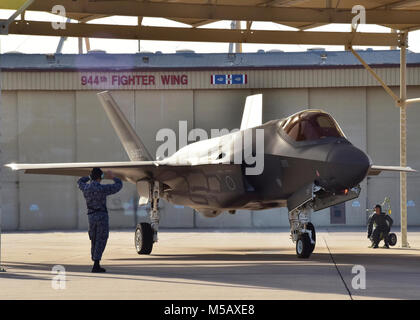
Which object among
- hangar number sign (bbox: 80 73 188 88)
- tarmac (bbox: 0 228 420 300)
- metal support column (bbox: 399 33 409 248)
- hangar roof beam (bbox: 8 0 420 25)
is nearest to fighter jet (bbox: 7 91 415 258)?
tarmac (bbox: 0 228 420 300)

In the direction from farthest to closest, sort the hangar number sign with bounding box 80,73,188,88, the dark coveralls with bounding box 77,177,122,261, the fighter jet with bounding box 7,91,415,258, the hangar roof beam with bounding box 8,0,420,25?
the hangar number sign with bounding box 80,73,188,88 < the hangar roof beam with bounding box 8,0,420,25 < the fighter jet with bounding box 7,91,415,258 < the dark coveralls with bounding box 77,177,122,261

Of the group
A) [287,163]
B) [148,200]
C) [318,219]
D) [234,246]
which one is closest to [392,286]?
[287,163]

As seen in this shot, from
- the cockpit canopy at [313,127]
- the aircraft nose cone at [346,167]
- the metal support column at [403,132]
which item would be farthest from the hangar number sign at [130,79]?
the aircraft nose cone at [346,167]

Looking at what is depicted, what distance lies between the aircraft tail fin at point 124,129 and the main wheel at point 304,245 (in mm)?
6459

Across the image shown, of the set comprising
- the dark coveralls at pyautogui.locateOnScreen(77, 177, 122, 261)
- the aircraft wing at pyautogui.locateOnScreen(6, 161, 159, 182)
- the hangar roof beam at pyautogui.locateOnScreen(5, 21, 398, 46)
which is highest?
the hangar roof beam at pyautogui.locateOnScreen(5, 21, 398, 46)

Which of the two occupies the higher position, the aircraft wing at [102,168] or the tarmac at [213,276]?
the aircraft wing at [102,168]

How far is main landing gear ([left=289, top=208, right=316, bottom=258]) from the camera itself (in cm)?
1539

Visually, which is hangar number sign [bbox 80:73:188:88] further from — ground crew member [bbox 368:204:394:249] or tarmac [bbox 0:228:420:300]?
tarmac [bbox 0:228:420:300]

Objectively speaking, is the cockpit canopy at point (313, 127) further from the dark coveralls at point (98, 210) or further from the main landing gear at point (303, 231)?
the dark coveralls at point (98, 210)

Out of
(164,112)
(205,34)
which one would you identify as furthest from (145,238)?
(164,112)

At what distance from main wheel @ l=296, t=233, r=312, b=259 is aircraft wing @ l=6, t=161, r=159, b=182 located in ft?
13.4

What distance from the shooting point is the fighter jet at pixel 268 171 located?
1413cm

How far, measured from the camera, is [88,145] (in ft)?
118
